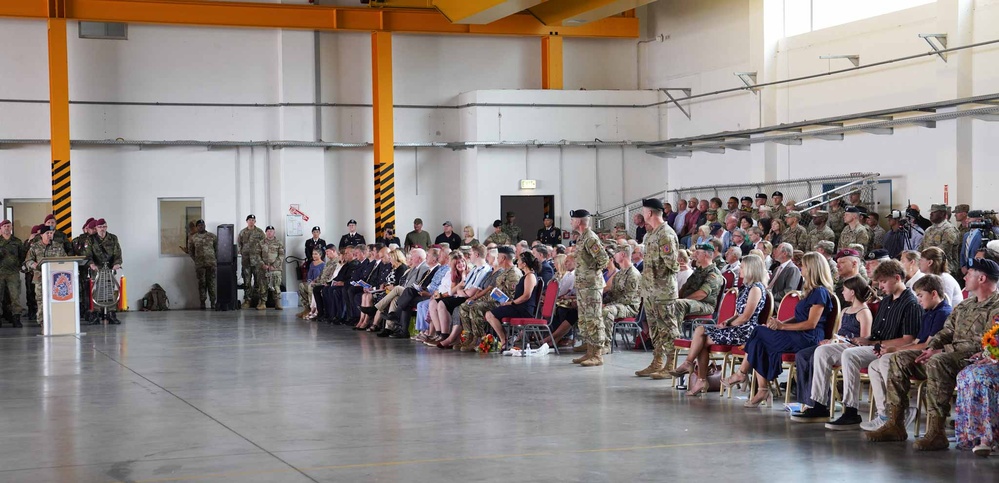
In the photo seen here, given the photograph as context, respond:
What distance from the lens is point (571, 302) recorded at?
1296 cm

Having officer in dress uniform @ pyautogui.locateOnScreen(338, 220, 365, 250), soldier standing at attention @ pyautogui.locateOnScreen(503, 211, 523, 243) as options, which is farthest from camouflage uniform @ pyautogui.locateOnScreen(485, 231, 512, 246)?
officer in dress uniform @ pyautogui.locateOnScreen(338, 220, 365, 250)

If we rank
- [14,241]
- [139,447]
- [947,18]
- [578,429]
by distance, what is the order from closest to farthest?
1. [139,447]
2. [578,429]
3. [947,18]
4. [14,241]

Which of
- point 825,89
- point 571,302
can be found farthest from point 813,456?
point 825,89

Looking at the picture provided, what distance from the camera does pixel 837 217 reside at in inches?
637

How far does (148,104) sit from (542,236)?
303 inches

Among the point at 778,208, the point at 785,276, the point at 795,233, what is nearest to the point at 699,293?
the point at 785,276

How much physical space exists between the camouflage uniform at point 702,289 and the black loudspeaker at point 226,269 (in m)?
11.8

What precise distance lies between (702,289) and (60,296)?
899 cm

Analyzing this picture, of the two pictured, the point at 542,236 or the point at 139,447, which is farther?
the point at 542,236

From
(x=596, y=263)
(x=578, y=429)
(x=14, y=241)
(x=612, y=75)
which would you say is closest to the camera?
(x=578, y=429)

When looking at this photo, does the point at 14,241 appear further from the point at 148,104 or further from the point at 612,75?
the point at 612,75

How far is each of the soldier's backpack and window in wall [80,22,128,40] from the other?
464cm

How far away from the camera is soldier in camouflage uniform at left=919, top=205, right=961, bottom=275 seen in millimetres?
13664

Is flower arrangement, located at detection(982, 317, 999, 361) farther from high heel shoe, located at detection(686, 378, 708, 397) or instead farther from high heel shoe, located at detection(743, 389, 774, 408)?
high heel shoe, located at detection(686, 378, 708, 397)
